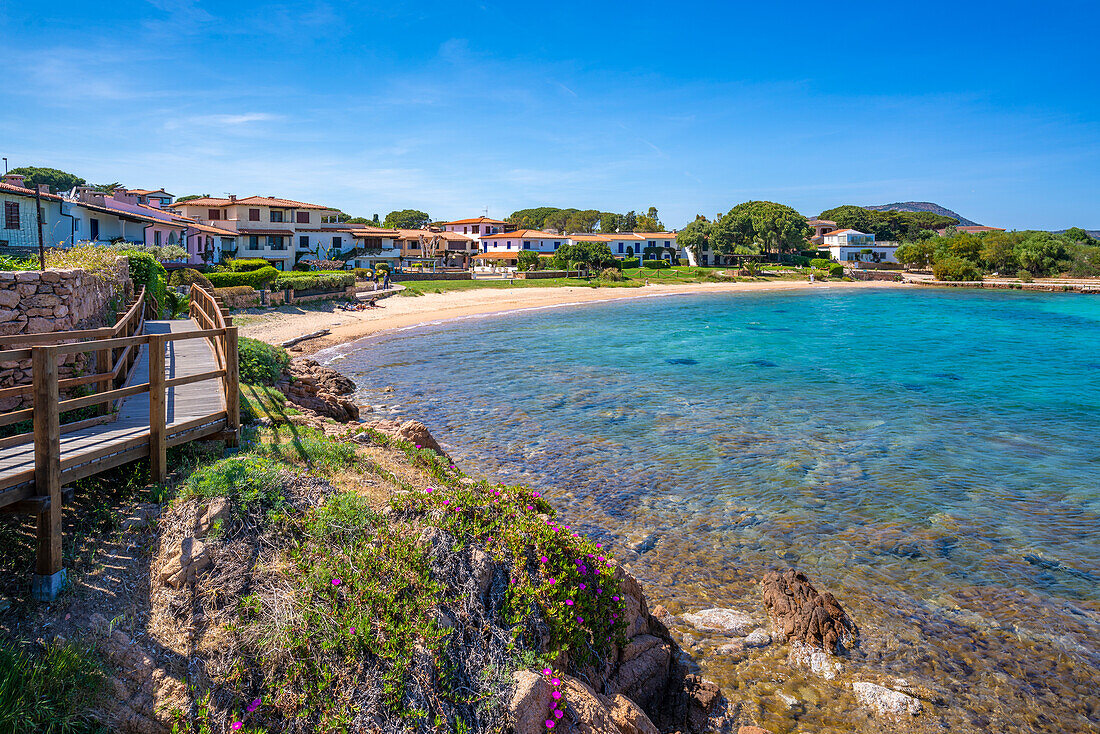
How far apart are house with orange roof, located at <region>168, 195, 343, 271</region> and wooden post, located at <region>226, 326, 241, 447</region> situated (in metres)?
65.6

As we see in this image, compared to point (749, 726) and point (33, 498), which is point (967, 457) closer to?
point (749, 726)

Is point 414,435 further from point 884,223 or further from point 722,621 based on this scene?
point 884,223

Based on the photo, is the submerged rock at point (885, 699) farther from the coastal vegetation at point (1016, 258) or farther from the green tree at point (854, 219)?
the green tree at point (854, 219)

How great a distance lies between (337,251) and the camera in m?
81.6

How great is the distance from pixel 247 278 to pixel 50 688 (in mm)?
44494

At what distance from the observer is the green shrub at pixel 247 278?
43.3 m

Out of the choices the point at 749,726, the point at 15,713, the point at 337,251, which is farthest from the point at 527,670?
the point at 337,251

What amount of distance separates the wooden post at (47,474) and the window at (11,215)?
32383 millimetres

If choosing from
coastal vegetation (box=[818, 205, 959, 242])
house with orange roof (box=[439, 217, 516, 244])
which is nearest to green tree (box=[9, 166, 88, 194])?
house with orange roof (box=[439, 217, 516, 244])

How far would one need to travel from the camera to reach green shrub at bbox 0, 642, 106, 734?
16.2 feet

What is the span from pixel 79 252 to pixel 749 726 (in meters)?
19.2

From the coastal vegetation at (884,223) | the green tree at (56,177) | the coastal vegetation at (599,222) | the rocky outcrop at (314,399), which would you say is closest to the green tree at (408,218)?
the coastal vegetation at (599,222)

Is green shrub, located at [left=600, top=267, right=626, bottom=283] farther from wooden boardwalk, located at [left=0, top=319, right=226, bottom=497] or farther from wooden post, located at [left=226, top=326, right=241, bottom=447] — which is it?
wooden post, located at [left=226, top=326, right=241, bottom=447]

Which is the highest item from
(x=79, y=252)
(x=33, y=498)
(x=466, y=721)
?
(x=79, y=252)
